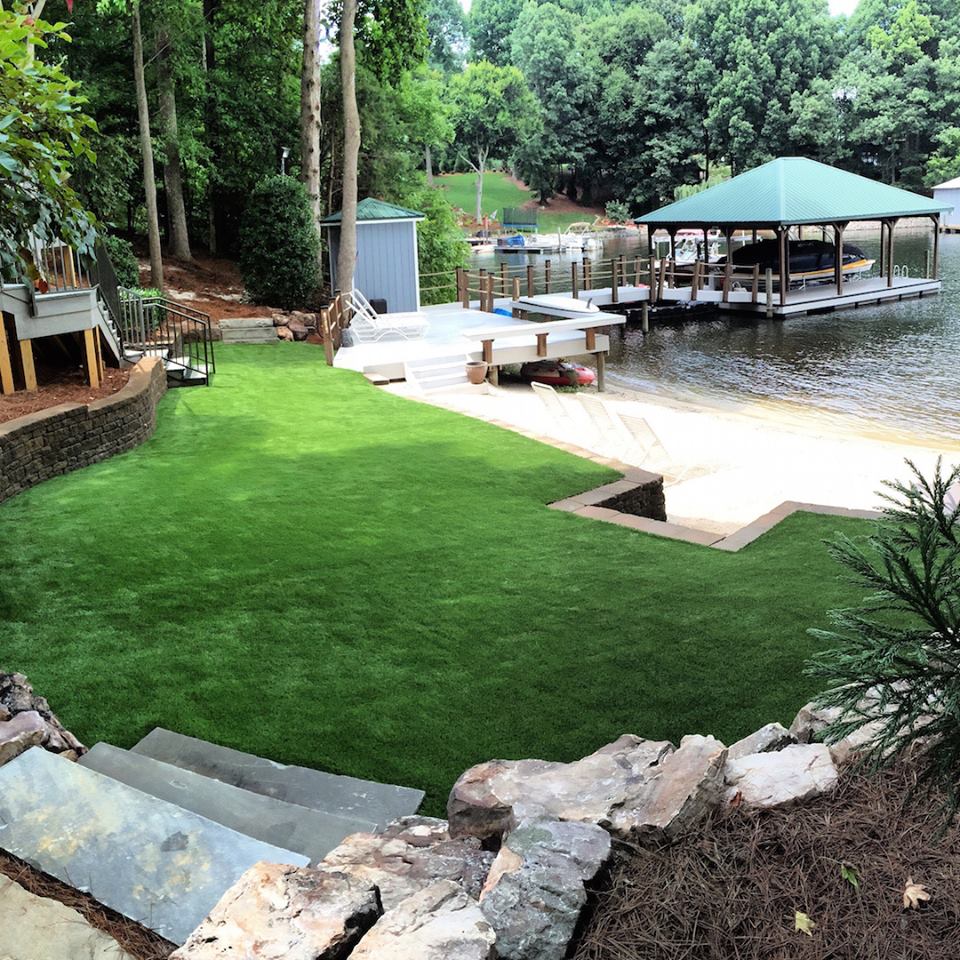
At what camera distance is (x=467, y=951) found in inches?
104

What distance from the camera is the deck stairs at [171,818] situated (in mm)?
3289

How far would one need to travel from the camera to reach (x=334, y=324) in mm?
19672

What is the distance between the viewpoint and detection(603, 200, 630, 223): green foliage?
6638 centimetres

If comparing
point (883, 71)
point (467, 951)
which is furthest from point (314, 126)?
point (883, 71)

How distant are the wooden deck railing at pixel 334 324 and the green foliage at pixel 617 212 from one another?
4782 centimetres

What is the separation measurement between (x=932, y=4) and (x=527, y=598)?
77.7m

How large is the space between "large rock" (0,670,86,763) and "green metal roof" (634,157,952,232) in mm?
29985

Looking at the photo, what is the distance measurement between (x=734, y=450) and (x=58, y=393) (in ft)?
31.9

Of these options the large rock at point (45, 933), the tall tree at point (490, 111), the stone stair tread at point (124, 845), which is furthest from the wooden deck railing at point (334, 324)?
the tall tree at point (490, 111)

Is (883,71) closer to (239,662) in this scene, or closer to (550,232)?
(550,232)

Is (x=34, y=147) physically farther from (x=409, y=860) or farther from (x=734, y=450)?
(x=734, y=450)

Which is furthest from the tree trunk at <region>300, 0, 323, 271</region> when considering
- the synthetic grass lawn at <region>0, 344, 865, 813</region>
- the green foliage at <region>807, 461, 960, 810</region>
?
the green foliage at <region>807, 461, 960, 810</region>

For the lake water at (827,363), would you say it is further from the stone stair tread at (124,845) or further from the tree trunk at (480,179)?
the tree trunk at (480,179)

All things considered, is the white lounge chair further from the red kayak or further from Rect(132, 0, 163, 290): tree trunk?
Rect(132, 0, 163, 290): tree trunk
